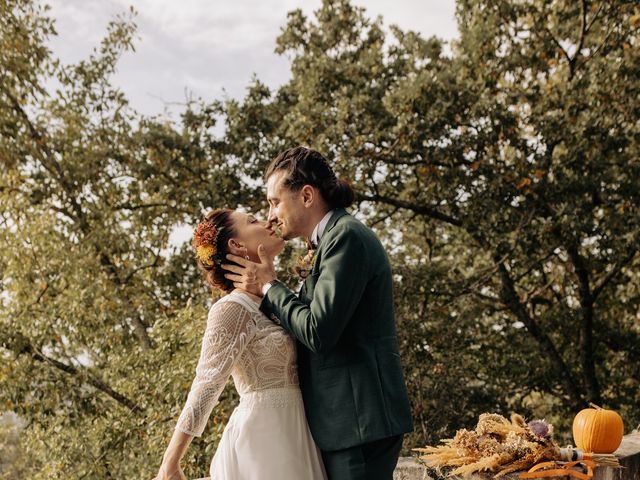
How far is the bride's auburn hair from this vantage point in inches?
99.4

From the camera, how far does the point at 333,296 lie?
2109mm

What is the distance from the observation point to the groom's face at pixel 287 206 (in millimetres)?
2391

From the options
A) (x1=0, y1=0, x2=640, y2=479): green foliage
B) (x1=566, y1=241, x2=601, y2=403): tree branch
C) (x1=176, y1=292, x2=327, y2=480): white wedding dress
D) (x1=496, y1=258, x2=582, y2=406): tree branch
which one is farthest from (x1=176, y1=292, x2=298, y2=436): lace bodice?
(x1=566, y1=241, x2=601, y2=403): tree branch

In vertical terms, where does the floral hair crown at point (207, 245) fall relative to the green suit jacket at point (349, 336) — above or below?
above

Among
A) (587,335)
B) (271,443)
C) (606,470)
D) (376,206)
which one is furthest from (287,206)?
(587,335)

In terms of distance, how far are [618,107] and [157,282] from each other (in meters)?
5.48

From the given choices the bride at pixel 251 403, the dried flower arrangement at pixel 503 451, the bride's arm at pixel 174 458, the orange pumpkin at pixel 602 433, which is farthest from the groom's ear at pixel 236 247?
the orange pumpkin at pixel 602 433

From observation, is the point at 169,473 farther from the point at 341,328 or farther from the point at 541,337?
the point at 541,337

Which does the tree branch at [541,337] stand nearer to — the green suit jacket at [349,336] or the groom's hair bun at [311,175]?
the groom's hair bun at [311,175]

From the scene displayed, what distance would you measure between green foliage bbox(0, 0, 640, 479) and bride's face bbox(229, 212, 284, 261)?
13.9 feet

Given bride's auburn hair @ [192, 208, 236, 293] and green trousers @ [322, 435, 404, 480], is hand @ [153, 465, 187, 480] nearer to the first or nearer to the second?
green trousers @ [322, 435, 404, 480]

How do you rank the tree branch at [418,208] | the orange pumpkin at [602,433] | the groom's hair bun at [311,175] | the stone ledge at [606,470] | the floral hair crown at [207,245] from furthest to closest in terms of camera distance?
the tree branch at [418,208] → the orange pumpkin at [602,433] → the stone ledge at [606,470] → the floral hair crown at [207,245] → the groom's hair bun at [311,175]

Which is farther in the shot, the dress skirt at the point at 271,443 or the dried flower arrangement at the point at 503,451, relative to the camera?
the dried flower arrangement at the point at 503,451

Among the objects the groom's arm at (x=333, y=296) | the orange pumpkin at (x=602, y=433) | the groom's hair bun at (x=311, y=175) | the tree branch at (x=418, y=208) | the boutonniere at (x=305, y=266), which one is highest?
the tree branch at (x=418, y=208)
